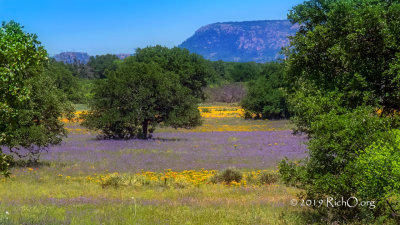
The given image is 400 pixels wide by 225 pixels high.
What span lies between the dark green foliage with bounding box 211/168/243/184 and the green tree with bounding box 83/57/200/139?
1645cm

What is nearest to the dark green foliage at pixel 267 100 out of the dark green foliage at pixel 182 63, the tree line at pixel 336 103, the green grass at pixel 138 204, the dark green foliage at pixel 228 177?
the dark green foliage at pixel 182 63

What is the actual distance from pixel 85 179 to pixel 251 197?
755cm

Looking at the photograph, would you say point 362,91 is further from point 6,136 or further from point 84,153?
point 84,153

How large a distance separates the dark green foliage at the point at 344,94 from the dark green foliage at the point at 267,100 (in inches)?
1766

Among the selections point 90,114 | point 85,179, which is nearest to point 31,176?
point 85,179

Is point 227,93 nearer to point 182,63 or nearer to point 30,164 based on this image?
point 182,63

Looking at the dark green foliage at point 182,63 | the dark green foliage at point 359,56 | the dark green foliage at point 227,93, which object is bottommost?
the dark green foliage at point 227,93

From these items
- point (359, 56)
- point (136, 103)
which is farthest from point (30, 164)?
point (359, 56)

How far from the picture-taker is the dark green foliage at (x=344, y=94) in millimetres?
8102

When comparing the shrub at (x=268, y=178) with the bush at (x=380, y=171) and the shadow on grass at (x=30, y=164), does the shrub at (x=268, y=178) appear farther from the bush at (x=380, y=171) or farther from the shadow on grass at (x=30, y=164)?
the shadow on grass at (x=30, y=164)

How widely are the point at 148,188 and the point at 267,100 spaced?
4527cm

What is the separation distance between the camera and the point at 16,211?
31.5 feet

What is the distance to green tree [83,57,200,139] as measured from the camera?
32.1m

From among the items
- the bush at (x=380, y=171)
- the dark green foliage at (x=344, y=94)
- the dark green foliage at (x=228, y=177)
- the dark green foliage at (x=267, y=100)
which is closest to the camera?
the bush at (x=380, y=171)
